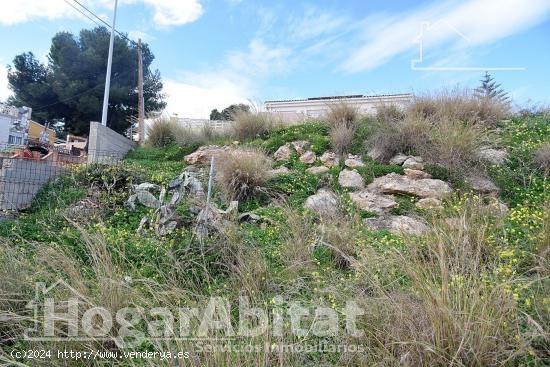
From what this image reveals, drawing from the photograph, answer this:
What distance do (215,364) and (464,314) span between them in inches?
45.3

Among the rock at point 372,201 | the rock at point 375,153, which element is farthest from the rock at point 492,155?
the rock at point 372,201

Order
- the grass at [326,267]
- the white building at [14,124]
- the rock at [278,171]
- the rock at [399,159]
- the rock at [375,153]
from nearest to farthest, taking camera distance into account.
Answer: the grass at [326,267]
the rock at [278,171]
the rock at [399,159]
the rock at [375,153]
the white building at [14,124]

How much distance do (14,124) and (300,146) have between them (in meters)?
20.8

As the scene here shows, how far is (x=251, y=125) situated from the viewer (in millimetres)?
7613

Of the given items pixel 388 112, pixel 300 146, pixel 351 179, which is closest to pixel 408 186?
pixel 351 179

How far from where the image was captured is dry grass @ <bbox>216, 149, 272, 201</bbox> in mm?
4750

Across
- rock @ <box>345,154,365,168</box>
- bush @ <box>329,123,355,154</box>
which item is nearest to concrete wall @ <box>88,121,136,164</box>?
bush @ <box>329,123,355,154</box>

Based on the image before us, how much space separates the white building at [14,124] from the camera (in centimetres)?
1952

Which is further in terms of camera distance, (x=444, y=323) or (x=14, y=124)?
(x=14, y=124)

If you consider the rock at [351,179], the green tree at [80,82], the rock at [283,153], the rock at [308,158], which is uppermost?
the green tree at [80,82]

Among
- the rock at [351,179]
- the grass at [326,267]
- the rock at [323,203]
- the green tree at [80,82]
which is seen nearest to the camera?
the grass at [326,267]

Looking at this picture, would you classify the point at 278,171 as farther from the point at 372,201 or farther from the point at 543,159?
the point at 543,159

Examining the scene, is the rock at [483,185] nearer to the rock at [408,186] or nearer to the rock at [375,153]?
the rock at [408,186]

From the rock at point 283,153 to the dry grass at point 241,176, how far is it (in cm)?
126
